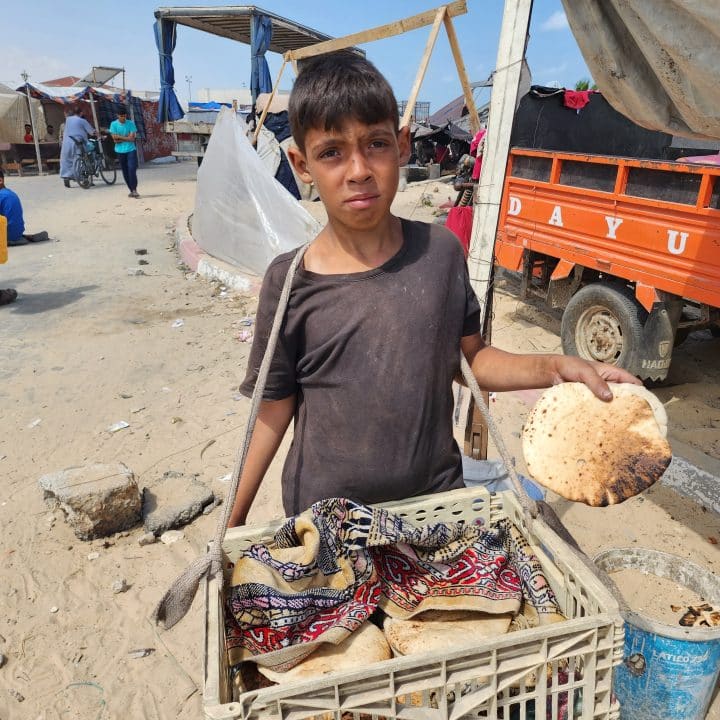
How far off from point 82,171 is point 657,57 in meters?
17.3

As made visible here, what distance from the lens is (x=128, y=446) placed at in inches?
152

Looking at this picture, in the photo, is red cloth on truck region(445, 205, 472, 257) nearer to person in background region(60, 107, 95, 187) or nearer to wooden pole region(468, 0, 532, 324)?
wooden pole region(468, 0, 532, 324)

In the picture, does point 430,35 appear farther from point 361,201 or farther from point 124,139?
point 124,139

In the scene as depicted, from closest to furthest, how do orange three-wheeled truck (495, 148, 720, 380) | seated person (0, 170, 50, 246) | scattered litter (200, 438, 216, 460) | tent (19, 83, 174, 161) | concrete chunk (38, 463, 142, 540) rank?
1. concrete chunk (38, 463, 142, 540)
2. orange three-wheeled truck (495, 148, 720, 380)
3. scattered litter (200, 438, 216, 460)
4. seated person (0, 170, 50, 246)
5. tent (19, 83, 174, 161)

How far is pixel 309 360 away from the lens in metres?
1.38

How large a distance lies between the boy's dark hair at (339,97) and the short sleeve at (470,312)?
0.43 meters

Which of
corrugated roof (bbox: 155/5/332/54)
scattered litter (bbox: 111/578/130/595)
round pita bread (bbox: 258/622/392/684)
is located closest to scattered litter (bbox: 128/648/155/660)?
scattered litter (bbox: 111/578/130/595)

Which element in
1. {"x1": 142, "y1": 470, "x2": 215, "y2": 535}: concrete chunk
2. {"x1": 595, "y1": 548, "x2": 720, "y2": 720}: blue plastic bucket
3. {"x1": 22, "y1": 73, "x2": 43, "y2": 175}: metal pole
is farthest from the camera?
{"x1": 22, "y1": 73, "x2": 43, "y2": 175}: metal pole

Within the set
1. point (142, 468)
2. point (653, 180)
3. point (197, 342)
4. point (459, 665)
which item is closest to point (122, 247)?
point (197, 342)

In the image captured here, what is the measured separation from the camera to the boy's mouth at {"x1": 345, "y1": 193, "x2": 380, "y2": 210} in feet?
4.10

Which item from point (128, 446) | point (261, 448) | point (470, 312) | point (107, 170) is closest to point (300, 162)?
point (470, 312)

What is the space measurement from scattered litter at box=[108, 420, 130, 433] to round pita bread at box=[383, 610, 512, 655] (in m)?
3.38

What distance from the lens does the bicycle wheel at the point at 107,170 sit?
16.9 metres

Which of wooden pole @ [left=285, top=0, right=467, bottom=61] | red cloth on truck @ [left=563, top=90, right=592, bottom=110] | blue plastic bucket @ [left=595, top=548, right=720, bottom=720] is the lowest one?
blue plastic bucket @ [left=595, top=548, right=720, bottom=720]
